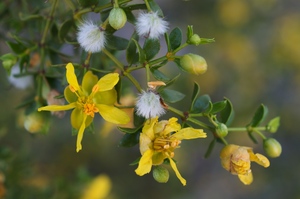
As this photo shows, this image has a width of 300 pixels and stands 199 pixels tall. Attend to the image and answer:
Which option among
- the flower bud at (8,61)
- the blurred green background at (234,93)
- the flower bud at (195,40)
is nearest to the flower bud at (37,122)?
the flower bud at (8,61)

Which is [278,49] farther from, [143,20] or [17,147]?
[143,20]

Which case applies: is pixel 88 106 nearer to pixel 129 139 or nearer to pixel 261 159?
pixel 129 139

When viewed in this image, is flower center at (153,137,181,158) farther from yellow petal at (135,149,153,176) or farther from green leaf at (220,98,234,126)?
green leaf at (220,98,234,126)

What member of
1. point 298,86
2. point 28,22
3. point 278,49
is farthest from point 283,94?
point 28,22

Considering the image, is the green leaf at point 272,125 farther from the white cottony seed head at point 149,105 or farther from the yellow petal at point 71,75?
the yellow petal at point 71,75

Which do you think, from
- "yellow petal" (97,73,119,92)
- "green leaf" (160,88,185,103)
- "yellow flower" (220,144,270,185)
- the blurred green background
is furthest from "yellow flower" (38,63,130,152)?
the blurred green background

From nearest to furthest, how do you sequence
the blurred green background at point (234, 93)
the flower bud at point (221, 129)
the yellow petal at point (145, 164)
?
the yellow petal at point (145, 164) < the flower bud at point (221, 129) < the blurred green background at point (234, 93)
